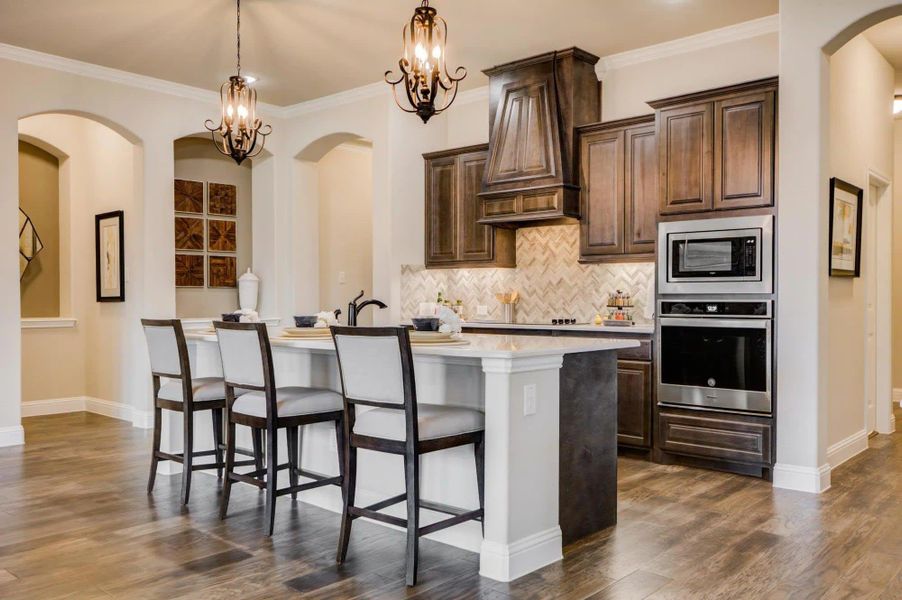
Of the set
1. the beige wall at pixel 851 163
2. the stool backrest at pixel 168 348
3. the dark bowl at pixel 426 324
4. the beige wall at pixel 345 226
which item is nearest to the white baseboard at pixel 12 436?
the stool backrest at pixel 168 348

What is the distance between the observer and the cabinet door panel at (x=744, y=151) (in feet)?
14.9

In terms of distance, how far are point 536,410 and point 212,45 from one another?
4222 mm

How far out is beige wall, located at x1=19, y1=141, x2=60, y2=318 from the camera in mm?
7316

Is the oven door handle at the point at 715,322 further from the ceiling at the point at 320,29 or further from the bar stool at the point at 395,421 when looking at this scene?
the bar stool at the point at 395,421

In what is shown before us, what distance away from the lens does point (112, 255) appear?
273 inches

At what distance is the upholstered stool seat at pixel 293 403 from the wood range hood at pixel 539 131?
2.82m

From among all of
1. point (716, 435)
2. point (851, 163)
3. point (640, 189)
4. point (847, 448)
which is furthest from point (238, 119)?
point (847, 448)

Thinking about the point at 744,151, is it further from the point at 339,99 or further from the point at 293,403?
the point at 339,99

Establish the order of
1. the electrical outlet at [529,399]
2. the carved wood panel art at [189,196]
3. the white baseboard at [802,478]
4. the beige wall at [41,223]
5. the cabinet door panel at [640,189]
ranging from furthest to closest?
the carved wood panel art at [189,196], the beige wall at [41,223], the cabinet door panel at [640,189], the white baseboard at [802,478], the electrical outlet at [529,399]

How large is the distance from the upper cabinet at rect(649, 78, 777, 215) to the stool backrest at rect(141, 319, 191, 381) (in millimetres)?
3225

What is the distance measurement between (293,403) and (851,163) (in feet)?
13.7

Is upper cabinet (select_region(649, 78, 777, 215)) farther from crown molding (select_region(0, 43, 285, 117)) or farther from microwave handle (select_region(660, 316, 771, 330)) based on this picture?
crown molding (select_region(0, 43, 285, 117))

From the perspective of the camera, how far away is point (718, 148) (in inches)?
186

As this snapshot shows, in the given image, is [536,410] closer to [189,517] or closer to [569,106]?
[189,517]
